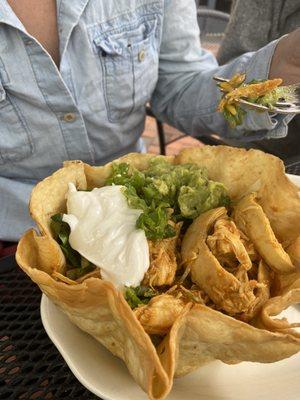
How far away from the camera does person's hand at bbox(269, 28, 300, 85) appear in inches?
43.8

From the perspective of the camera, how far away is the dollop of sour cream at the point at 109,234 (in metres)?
0.65

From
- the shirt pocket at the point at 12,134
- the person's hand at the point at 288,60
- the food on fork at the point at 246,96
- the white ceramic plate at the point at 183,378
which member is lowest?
the white ceramic plate at the point at 183,378

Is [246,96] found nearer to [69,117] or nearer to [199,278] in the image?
[199,278]

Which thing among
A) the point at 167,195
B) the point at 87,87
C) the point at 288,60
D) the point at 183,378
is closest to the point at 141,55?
the point at 87,87

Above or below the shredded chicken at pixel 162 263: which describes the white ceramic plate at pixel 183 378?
below

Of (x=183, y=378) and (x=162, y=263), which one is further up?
(x=162, y=263)

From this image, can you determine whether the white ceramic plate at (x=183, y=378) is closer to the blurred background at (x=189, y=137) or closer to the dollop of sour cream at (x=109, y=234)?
the dollop of sour cream at (x=109, y=234)

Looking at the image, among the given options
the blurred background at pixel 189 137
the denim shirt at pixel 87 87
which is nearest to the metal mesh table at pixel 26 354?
the denim shirt at pixel 87 87

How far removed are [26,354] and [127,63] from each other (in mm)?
801

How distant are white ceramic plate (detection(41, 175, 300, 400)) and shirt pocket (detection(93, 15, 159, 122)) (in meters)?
0.70

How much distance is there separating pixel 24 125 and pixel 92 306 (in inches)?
26.2

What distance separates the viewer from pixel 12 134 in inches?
44.9

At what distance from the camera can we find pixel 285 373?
68 centimetres

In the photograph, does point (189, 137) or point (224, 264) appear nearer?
point (224, 264)
